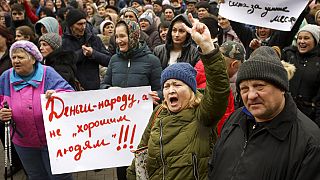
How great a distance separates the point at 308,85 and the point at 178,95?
2567mm

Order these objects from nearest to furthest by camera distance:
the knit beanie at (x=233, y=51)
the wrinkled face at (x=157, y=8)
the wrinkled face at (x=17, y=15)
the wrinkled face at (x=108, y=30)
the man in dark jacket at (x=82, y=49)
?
the knit beanie at (x=233, y=51) < the man in dark jacket at (x=82, y=49) < the wrinkled face at (x=108, y=30) < the wrinkled face at (x=17, y=15) < the wrinkled face at (x=157, y=8)

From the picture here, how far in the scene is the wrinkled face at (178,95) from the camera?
9.42 feet

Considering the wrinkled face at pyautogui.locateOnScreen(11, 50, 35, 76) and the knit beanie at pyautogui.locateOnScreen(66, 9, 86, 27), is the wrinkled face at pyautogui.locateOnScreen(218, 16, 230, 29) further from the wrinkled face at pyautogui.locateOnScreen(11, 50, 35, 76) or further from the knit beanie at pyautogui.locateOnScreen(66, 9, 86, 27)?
the wrinkled face at pyautogui.locateOnScreen(11, 50, 35, 76)

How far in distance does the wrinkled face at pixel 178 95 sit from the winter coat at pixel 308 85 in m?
2.45

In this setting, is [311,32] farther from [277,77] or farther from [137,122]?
[277,77]

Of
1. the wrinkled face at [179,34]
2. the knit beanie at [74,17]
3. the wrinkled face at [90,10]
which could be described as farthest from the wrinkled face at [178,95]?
the wrinkled face at [90,10]

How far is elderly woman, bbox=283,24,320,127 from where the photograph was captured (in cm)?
486

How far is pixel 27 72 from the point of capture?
396 centimetres

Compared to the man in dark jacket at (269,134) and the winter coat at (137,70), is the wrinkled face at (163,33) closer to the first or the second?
the winter coat at (137,70)

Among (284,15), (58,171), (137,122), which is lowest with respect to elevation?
(58,171)

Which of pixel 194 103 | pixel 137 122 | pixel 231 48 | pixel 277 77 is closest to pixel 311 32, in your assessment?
pixel 231 48

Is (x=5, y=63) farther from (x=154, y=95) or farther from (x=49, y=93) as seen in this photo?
(x=154, y=95)

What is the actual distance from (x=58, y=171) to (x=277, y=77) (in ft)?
8.49

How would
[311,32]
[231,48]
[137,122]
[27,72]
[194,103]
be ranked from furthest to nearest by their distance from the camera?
[311,32], [137,122], [27,72], [231,48], [194,103]
